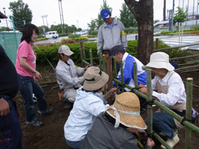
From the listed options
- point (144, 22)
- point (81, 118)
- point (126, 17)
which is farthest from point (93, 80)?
point (126, 17)

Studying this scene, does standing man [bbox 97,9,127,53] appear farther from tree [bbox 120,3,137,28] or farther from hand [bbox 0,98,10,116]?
tree [bbox 120,3,137,28]

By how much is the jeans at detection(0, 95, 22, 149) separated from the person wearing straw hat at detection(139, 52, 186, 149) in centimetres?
139

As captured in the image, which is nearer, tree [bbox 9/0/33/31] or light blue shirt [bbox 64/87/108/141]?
light blue shirt [bbox 64/87/108/141]

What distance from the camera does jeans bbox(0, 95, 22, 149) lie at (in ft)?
4.72

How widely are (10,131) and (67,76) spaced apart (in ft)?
5.39

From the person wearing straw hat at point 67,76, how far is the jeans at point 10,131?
1.49 metres

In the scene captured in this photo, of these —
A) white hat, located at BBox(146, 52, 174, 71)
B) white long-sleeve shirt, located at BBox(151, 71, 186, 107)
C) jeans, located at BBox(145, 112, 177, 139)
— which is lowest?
jeans, located at BBox(145, 112, 177, 139)

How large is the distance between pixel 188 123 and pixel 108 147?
0.63 metres

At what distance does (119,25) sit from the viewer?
349 centimetres

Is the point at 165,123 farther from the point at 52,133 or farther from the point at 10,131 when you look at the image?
the point at 52,133

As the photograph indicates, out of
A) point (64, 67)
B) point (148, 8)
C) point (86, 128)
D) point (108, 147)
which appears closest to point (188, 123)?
point (108, 147)

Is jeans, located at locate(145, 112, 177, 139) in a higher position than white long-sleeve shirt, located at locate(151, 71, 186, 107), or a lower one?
lower

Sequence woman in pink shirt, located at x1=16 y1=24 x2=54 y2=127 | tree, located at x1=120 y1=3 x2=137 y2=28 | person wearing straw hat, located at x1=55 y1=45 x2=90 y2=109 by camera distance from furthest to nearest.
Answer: tree, located at x1=120 y1=3 x2=137 y2=28 < person wearing straw hat, located at x1=55 y1=45 x2=90 y2=109 < woman in pink shirt, located at x1=16 y1=24 x2=54 y2=127

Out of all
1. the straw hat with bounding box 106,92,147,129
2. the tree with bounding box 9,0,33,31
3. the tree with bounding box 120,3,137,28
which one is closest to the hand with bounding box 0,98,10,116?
the straw hat with bounding box 106,92,147,129
